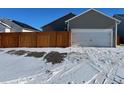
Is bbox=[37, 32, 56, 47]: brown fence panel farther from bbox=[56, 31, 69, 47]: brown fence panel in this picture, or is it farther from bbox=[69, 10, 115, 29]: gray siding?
bbox=[69, 10, 115, 29]: gray siding

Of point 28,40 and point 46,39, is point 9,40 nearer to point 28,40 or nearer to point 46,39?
point 28,40

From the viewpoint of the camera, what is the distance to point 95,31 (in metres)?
26.0

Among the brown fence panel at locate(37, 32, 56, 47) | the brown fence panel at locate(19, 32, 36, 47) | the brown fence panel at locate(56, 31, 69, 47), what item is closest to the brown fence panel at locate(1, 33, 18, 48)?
the brown fence panel at locate(19, 32, 36, 47)

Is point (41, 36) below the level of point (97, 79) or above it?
above

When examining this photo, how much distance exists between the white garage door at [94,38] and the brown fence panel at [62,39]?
1.78 meters

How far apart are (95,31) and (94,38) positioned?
28.3 inches

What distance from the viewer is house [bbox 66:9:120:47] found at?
25.9m

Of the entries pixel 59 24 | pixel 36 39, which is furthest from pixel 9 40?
pixel 59 24
